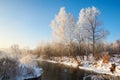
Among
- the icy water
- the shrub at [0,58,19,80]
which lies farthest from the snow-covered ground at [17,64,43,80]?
the icy water

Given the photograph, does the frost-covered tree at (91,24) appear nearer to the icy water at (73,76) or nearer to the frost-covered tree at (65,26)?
the frost-covered tree at (65,26)

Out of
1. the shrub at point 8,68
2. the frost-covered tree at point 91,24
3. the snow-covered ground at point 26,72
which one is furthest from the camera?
the frost-covered tree at point 91,24

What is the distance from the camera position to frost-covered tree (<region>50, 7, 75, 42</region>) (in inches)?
1486

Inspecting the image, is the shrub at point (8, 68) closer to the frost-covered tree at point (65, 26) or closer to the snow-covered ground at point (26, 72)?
the snow-covered ground at point (26, 72)

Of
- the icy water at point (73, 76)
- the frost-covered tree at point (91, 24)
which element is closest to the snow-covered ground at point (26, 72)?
the icy water at point (73, 76)

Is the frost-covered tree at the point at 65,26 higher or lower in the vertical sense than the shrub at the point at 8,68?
higher

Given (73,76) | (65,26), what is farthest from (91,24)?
(73,76)

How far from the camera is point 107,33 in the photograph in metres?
32.6

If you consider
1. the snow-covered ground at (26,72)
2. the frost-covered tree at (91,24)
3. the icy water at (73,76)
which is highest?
the frost-covered tree at (91,24)

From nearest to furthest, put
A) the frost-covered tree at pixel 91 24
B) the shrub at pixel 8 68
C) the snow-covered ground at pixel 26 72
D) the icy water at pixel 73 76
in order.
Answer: the shrub at pixel 8 68, the snow-covered ground at pixel 26 72, the icy water at pixel 73 76, the frost-covered tree at pixel 91 24

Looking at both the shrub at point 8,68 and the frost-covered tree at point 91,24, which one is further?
the frost-covered tree at point 91,24

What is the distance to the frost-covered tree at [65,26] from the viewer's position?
1486 inches

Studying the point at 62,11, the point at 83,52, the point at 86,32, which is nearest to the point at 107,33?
the point at 86,32

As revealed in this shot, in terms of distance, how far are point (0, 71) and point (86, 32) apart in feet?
72.2
